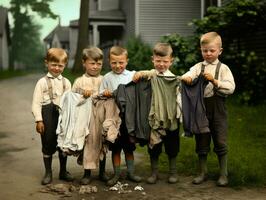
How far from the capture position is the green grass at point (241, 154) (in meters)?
5.52

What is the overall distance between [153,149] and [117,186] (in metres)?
0.60

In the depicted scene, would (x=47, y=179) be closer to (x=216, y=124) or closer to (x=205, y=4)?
(x=216, y=124)

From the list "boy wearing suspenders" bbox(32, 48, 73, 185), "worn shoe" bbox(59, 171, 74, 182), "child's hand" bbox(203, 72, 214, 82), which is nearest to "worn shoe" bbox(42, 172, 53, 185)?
"boy wearing suspenders" bbox(32, 48, 73, 185)

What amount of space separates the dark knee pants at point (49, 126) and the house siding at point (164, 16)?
18938 millimetres

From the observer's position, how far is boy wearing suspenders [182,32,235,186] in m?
5.13

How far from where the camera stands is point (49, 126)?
5352mm

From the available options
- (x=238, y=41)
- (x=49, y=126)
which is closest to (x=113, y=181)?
(x=49, y=126)

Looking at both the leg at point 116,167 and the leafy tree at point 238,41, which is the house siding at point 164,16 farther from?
the leg at point 116,167

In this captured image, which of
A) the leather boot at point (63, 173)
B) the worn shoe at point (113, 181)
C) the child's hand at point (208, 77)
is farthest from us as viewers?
the leather boot at point (63, 173)

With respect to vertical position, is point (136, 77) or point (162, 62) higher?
point (162, 62)

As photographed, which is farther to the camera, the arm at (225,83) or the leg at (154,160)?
the leg at (154,160)

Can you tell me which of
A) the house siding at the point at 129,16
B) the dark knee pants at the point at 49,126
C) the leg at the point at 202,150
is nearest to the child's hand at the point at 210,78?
the leg at the point at 202,150

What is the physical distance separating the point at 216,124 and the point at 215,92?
0.36 m

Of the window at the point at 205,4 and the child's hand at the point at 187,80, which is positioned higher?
the window at the point at 205,4
